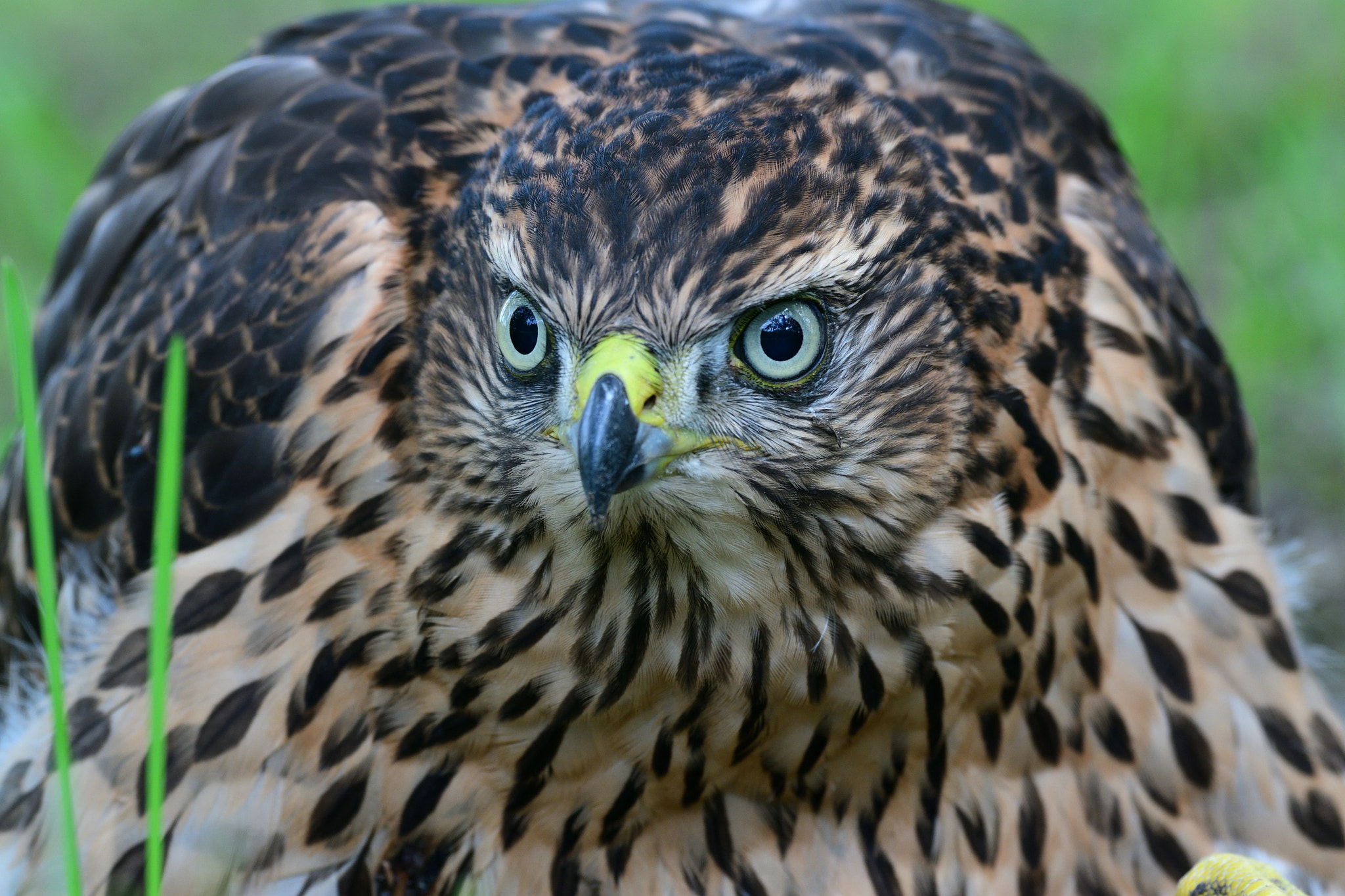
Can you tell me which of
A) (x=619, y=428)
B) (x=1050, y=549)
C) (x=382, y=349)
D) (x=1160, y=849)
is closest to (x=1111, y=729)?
(x=1160, y=849)

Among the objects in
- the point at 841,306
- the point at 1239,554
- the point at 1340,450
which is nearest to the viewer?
the point at 841,306

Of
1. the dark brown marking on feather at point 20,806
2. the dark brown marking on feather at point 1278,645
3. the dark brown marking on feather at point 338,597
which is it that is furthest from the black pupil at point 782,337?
the dark brown marking on feather at point 20,806

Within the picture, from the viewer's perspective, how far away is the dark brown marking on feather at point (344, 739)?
305 cm

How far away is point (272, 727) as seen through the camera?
122 inches

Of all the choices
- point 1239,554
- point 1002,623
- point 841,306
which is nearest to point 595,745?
point 1002,623

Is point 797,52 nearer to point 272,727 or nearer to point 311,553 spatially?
point 311,553

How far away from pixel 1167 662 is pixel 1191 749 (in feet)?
0.60

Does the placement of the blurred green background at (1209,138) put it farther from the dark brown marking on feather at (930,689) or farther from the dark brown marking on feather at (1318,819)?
the dark brown marking on feather at (930,689)

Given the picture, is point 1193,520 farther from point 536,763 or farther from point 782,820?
point 536,763

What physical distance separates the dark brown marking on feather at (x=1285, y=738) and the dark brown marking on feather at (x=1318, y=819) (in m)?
0.06

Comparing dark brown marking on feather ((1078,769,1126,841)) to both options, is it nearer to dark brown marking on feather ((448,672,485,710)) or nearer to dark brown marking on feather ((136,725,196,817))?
dark brown marking on feather ((448,672,485,710))

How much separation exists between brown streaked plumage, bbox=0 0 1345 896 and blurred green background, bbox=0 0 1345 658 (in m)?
1.23

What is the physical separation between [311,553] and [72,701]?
2.24ft

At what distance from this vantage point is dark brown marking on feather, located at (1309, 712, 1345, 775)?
11.5ft
